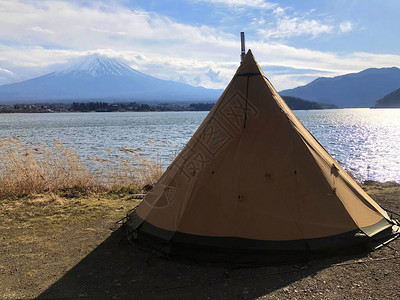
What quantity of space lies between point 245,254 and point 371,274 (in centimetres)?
158

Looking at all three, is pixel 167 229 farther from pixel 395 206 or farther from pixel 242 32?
pixel 395 206

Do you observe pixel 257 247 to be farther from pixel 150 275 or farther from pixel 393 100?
pixel 393 100

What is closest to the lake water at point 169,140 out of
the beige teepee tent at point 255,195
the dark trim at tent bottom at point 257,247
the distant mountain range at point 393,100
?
the beige teepee tent at point 255,195

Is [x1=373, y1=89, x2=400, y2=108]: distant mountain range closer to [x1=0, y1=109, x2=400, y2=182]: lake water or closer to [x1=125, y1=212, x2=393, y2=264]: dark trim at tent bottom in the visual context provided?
[x1=0, y1=109, x2=400, y2=182]: lake water

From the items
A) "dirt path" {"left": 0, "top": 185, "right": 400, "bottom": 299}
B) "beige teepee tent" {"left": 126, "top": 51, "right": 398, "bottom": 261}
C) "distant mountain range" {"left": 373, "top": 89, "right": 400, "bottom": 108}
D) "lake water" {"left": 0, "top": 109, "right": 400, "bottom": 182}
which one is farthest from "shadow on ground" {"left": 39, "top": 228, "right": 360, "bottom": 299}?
"distant mountain range" {"left": 373, "top": 89, "right": 400, "bottom": 108}

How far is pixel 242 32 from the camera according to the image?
593 centimetres

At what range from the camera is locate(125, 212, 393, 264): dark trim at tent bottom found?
4340mm

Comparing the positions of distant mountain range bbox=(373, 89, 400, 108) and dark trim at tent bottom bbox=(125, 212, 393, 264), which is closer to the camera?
dark trim at tent bottom bbox=(125, 212, 393, 264)

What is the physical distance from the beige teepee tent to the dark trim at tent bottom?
0.01 metres

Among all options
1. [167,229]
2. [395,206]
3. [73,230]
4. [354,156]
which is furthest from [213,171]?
[354,156]

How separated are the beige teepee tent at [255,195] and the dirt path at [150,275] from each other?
27 cm

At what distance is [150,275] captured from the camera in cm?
420

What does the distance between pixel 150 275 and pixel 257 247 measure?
146 centimetres

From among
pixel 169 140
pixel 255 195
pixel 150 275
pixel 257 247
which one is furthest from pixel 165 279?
pixel 169 140
